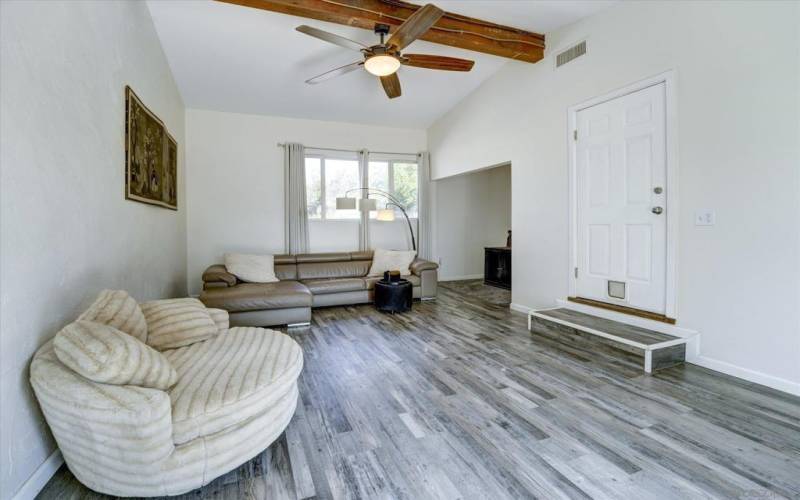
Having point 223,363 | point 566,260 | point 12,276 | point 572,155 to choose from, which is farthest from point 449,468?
point 572,155

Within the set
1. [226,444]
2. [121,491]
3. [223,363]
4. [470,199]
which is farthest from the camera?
[470,199]

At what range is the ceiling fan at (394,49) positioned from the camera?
289 cm

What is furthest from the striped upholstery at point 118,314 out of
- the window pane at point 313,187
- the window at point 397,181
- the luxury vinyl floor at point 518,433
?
the window at point 397,181

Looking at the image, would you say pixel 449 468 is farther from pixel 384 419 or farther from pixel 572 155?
pixel 572 155

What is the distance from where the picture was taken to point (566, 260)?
13.8 ft

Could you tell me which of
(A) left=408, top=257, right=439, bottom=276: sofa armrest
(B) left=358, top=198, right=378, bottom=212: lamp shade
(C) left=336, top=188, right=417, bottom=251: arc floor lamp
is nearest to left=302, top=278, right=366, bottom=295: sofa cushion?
(A) left=408, top=257, right=439, bottom=276: sofa armrest

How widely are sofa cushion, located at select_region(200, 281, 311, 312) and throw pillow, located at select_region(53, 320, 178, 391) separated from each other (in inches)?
98.8

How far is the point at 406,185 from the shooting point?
7.08m

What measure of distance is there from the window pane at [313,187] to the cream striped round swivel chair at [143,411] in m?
4.63

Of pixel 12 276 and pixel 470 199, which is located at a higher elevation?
pixel 470 199

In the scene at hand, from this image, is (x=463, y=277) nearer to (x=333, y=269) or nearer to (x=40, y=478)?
(x=333, y=269)

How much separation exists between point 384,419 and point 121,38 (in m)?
3.31

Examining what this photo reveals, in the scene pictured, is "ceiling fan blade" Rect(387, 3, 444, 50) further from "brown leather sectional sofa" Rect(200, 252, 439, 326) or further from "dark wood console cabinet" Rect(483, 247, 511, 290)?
"dark wood console cabinet" Rect(483, 247, 511, 290)

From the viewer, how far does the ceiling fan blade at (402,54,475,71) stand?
149 inches
